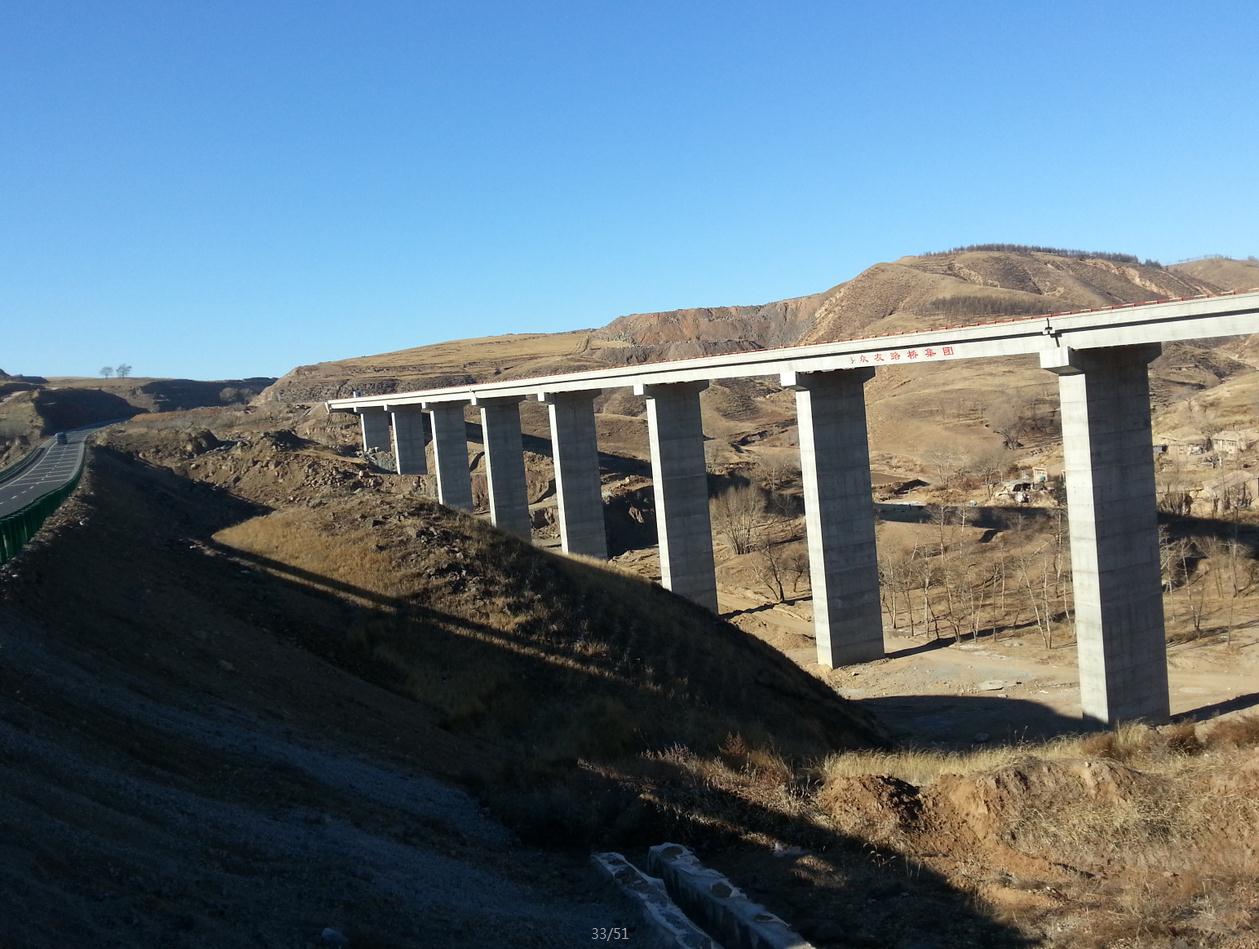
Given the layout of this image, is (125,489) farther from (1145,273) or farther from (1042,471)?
(1145,273)

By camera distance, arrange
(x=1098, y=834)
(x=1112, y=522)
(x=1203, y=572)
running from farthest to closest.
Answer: (x=1203, y=572) → (x=1112, y=522) → (x=1098, y=834)

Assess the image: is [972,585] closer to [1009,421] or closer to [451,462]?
[451,462]

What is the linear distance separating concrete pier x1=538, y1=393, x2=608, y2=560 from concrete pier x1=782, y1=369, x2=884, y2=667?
52.0 ft

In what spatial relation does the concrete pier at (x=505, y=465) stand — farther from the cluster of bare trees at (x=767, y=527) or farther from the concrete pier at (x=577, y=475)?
the cluster of bare trees at (x=767, y=527)

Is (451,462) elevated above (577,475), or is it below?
above

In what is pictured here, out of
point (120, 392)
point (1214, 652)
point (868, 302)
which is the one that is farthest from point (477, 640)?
point (120, 392)

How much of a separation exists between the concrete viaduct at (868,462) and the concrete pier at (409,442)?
17.3 m

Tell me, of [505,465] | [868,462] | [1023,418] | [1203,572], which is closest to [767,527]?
[505,465]

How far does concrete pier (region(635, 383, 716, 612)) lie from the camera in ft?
134

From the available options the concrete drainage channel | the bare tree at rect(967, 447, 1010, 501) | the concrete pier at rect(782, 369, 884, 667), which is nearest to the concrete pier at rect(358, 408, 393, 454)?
the bare tree at rect(967, 447, 1010, 501)

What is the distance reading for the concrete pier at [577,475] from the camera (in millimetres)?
48219

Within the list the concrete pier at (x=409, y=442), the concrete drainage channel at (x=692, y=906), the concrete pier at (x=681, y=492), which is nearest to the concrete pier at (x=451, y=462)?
the concrete pier at (x=409, y=442)

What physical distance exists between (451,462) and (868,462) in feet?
118

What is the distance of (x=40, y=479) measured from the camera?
43.1 metres
